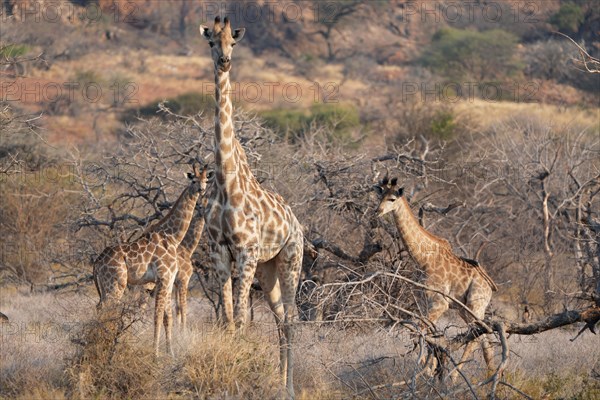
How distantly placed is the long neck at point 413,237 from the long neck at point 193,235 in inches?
85.8

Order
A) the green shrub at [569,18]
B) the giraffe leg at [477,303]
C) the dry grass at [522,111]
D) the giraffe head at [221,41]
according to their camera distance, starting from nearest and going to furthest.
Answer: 1. the giraffe head at [221,41]
2. the giraffe leg at [477,303]
3. the dry grass at [522,111]
4. the green shrub at [569,18]

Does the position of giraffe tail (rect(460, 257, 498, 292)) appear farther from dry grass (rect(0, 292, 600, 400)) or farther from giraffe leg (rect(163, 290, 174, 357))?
giraffe leg (rect(163, 290, 174, 357))

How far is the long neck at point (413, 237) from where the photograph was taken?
845 centimetres

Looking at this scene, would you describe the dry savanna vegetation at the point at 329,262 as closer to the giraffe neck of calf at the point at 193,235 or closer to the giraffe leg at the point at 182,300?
the giraffe leg at the point at 182,300

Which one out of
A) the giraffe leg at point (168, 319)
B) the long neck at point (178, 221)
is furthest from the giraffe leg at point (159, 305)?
the long neck at point (178, 221)

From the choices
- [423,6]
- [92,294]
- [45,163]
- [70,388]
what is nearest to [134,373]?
[70,388]

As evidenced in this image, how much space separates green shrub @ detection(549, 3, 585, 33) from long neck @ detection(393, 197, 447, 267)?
38256 millimetres

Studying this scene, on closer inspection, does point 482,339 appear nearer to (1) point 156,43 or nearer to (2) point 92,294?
(2) point 92,294

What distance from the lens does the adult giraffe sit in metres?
7.71

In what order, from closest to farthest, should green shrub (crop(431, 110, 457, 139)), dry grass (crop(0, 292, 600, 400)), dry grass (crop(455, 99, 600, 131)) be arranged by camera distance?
dry grass (crop(0, 292, 600, 400))
green shrub (crop(431, 110, 457, 139))
dry grass (crop(455, 99, 600, 131))

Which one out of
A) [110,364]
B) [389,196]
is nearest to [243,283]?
[110,364]

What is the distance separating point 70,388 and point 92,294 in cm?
457

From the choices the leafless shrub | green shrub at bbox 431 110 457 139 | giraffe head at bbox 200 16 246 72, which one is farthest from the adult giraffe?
green shrub at bbox 431 110 457 139

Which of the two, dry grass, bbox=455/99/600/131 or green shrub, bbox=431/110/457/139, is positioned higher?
green shrub, bbox=431/110/457/139
